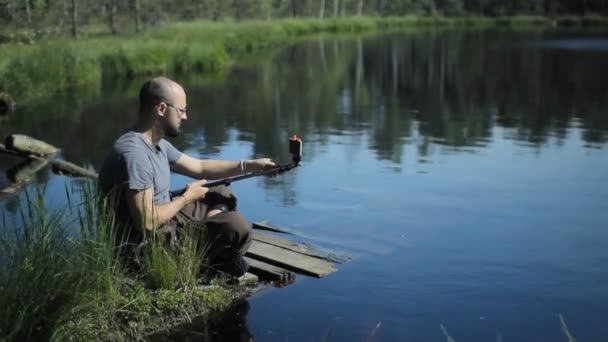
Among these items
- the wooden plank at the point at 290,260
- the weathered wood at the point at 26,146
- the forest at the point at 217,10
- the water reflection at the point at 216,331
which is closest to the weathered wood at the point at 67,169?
the weathered wood at the point at 26,146

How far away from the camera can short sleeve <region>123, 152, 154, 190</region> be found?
519cm

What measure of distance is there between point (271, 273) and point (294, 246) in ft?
2.65

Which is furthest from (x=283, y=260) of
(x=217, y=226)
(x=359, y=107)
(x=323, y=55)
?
(x=323, y=55)

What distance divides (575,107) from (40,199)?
17487mm

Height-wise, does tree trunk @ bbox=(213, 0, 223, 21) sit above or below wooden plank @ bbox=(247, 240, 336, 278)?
above

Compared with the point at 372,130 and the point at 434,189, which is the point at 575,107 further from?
the point at 434,189

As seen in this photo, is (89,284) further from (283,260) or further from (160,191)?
(283,260)

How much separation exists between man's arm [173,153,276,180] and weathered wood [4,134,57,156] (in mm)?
6911

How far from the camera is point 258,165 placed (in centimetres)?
617

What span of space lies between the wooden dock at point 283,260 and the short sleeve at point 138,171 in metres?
1.40

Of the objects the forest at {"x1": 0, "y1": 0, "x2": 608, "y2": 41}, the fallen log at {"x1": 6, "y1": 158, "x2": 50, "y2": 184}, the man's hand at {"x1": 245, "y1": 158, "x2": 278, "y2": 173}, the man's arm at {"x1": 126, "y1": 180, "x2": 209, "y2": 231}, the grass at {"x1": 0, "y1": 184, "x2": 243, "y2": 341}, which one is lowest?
the fallen log at {"x1": 6, "y1": 158, "x2": 50, "y2": 184}

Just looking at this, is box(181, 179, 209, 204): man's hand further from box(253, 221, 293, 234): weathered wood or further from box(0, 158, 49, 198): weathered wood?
box(0, 158, 49, 198): weathered wood

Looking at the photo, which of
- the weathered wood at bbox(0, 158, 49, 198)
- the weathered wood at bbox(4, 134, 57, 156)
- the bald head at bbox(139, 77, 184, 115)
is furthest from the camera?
the weathered wood at bbox(4, 134, 57, 156)

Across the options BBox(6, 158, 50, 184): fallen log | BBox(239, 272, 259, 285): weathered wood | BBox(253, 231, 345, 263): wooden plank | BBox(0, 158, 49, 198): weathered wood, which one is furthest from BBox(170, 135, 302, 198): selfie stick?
BBox(6, 158, 50, 184): fallen log
